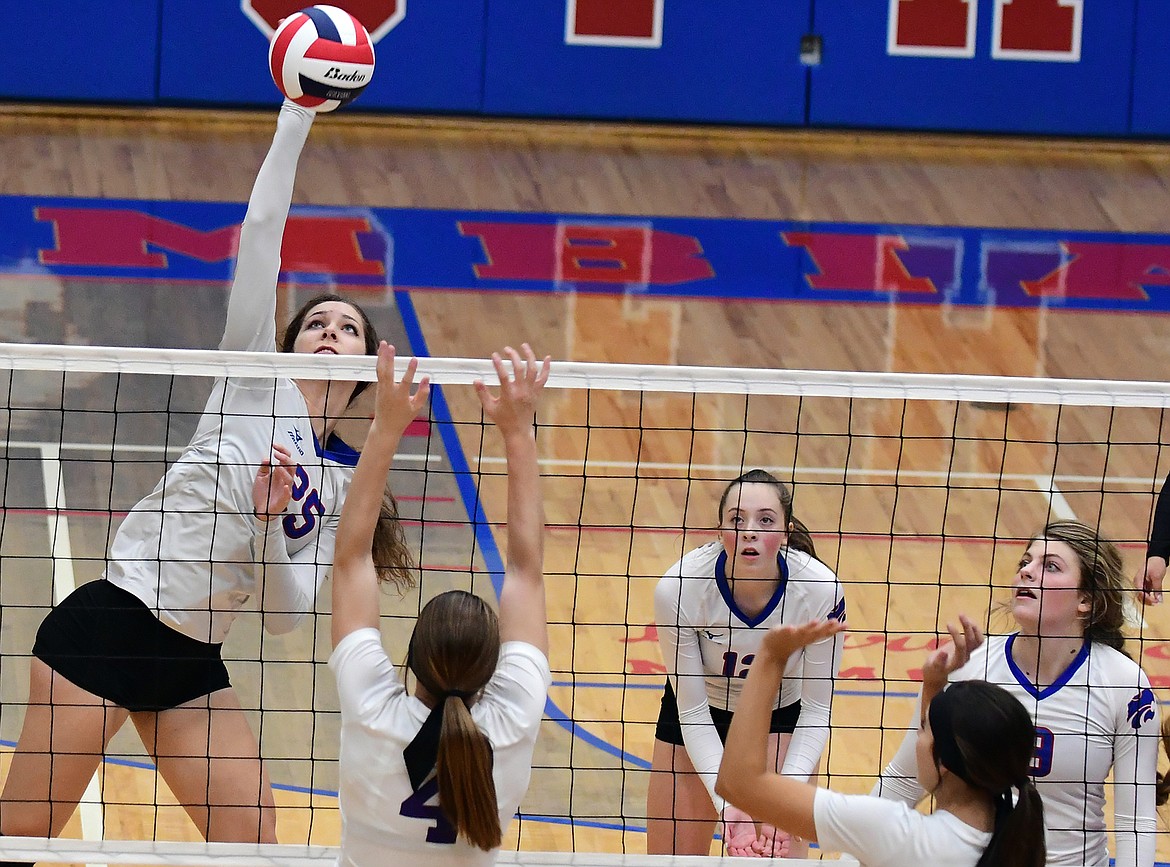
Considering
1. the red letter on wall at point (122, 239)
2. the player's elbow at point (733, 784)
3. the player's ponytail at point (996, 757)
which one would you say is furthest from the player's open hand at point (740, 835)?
the red letter on wall at point (122, 239)

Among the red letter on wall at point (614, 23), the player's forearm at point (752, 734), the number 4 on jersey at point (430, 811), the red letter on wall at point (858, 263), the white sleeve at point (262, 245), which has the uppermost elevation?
the red letter on wall at point (614, 23)

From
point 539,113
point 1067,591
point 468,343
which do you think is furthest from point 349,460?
point 539,113

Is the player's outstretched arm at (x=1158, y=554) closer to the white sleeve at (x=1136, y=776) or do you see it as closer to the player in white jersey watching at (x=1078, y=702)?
the player in white jersey watching at (x=1078, y=702)

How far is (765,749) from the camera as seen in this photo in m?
3.42

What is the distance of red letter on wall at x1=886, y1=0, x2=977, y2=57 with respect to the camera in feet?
46.1

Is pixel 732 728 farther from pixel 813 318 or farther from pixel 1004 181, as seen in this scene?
pixel 1004 181

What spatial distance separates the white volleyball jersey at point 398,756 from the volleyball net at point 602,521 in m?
0.93

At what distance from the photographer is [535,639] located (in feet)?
11.4

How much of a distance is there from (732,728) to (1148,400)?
1460 mm

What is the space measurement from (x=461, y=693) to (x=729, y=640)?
1525 millimetres

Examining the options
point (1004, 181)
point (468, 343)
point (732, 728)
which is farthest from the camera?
point (1004, 181)

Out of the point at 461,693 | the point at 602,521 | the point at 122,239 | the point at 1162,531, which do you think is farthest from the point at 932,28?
the point at 461,693

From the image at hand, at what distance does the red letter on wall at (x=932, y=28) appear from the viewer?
14039mm

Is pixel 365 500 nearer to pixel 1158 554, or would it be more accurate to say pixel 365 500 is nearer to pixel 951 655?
pixel 951 655
